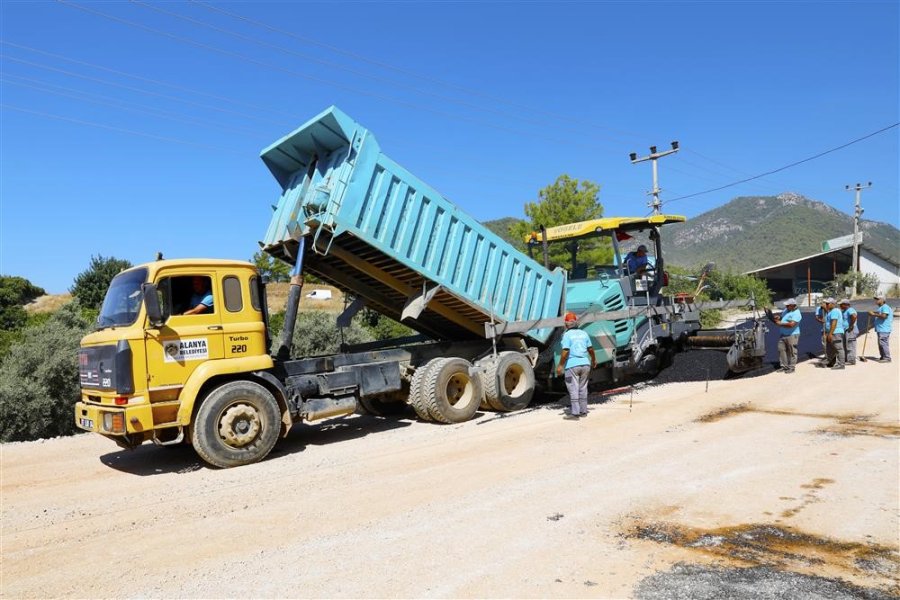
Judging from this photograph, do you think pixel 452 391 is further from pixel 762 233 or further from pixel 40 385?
pixel 762 233

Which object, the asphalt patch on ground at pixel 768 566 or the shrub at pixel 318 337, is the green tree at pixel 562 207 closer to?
the shrub at pixel 318 337

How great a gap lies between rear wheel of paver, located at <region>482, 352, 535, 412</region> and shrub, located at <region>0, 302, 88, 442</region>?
22.6 ft

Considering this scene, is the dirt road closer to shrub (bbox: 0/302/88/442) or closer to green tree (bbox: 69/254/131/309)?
shrub (bbox: 0/302/88/442)

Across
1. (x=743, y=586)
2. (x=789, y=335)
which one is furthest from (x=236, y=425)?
(x=789, y=335)

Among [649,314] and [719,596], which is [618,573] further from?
[649,314]

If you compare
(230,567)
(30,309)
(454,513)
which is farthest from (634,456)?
(30,309)

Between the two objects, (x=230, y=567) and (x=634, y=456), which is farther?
(x=634, y=456)

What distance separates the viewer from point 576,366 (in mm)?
8742

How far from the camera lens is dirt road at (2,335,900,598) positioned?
360 centimetres

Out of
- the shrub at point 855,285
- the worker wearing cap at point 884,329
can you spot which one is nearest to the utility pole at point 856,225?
the shrub at point 855,285

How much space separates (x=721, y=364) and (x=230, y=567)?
10.3m

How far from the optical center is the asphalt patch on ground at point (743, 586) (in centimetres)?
322

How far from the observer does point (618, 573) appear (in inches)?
139

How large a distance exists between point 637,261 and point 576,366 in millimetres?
3348
